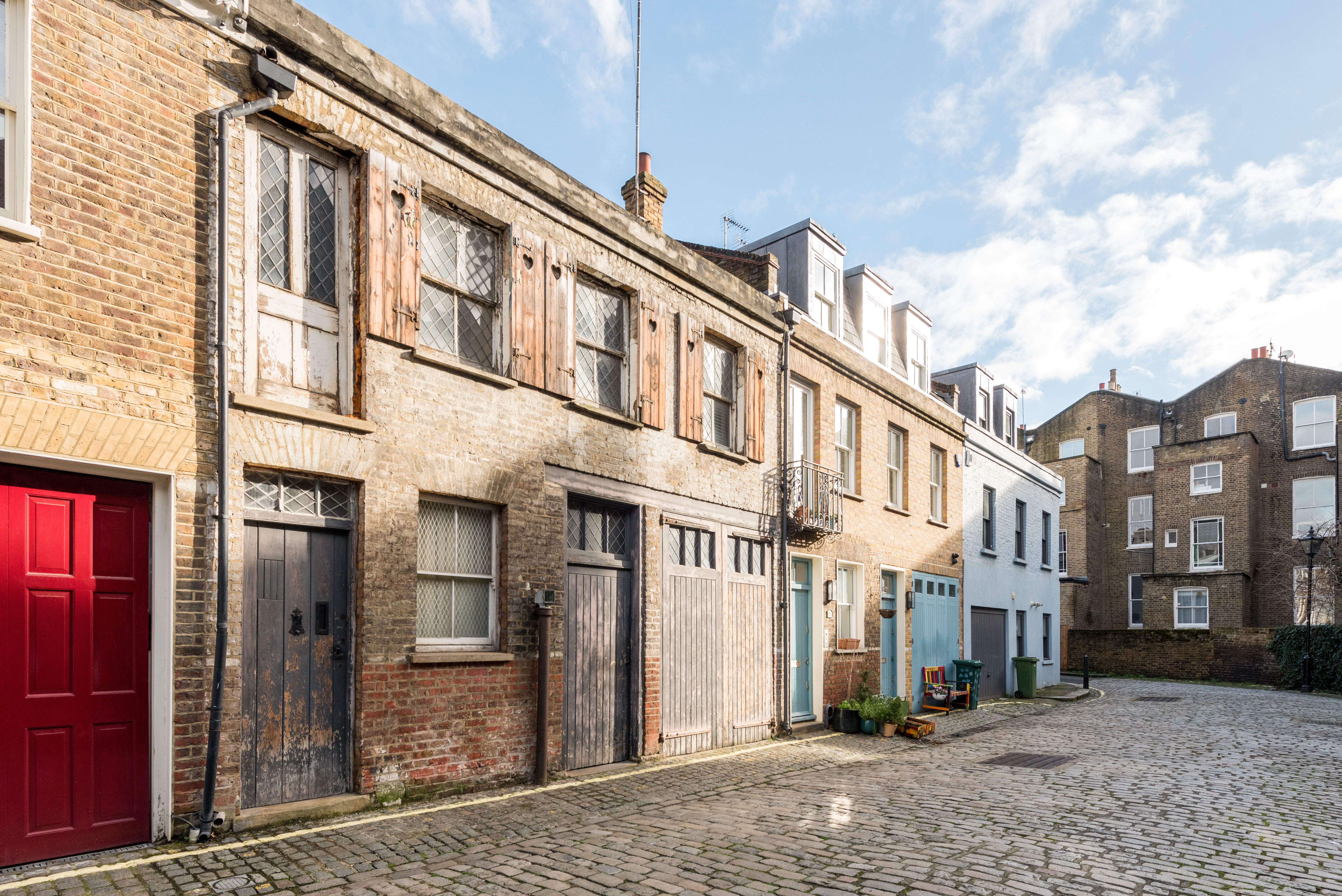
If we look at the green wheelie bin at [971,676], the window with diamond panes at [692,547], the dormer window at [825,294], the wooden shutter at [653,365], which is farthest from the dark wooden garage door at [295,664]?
the green wheelie bin at [971,676]

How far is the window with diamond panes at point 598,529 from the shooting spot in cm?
982

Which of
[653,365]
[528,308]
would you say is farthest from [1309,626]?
[528,308]

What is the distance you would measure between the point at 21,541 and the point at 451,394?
11.8ft

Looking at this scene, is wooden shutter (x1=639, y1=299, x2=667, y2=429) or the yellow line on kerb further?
wooden shutter (x1=639, y1=299, x2=667, y2=429)

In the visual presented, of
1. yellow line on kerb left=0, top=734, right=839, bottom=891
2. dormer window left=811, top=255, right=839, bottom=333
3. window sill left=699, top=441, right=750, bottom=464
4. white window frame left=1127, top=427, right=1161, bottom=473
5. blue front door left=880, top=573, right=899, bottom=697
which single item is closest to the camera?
yellow line on kerb left=0, top=734, right=839, bottom=891

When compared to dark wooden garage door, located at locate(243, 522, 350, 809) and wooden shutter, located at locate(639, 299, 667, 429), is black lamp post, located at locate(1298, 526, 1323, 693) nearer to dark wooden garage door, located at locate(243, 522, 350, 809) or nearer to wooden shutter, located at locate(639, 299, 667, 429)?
wooden shutter, located at locate(639, 299, 667, 429)

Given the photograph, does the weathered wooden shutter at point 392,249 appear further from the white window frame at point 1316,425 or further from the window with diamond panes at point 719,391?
the white window frame at point 1316,425

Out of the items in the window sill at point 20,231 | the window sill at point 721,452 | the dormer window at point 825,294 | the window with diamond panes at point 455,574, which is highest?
the dormer window at point 825,294

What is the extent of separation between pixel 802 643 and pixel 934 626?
5680 millimetres

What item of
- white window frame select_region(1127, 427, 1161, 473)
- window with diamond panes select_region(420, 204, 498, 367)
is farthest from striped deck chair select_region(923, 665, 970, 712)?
white window frame select_region(1127, 427, 1161, 473)

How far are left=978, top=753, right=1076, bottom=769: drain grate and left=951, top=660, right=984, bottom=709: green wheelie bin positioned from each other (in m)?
6.47

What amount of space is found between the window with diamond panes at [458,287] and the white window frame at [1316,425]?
36408 mm

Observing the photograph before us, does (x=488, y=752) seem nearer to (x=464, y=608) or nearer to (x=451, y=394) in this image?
(x=464, y=608)

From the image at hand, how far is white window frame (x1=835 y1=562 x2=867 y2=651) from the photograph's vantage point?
15234 mm
